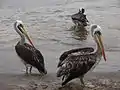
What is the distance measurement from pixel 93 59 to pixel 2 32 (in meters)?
5.74

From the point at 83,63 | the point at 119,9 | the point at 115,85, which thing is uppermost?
the point at 119,9

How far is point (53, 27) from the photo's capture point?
1420 centimetres

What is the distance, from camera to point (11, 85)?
9062mm

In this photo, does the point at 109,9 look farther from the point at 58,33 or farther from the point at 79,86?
the point at 79,86

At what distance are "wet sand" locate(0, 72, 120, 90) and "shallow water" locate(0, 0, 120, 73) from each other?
16.4 inches

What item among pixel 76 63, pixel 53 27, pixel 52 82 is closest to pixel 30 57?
pixel 52 82

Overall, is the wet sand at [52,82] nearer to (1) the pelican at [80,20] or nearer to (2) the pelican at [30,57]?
(2) the pelican at [30,57]

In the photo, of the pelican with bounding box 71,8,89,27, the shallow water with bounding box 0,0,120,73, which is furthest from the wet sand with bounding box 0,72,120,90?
the pelican with bounding box 71,8,89,27

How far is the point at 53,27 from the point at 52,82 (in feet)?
17.2

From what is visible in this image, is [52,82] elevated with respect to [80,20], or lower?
lower

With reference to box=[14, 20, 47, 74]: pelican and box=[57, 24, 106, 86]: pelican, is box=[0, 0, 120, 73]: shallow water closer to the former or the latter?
box=[14, 20, 47, 74]: pelican

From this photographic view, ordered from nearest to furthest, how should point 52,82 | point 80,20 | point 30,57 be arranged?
point 52,82 < point 30,57 < point 80,20

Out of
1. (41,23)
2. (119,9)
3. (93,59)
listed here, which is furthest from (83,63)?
(119,9)

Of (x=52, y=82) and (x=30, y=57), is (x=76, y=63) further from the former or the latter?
(x=30, y=57)
